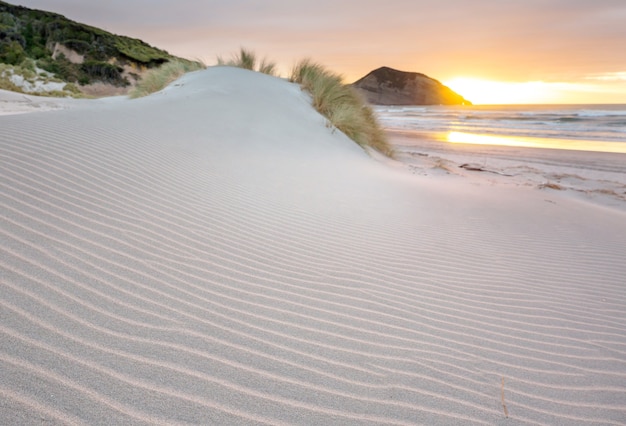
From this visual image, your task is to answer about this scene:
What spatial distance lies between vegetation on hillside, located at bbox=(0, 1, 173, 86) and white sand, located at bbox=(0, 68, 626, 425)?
66.0ft

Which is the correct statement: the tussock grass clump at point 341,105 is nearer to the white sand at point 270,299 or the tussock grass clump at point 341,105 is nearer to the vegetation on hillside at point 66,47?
the white sand at point 270,299

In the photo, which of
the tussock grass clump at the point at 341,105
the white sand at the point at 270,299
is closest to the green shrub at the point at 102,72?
the tussock grass clump at the point at 341,105

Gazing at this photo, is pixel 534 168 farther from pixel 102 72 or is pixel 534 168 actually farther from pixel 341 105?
pixel 102 72

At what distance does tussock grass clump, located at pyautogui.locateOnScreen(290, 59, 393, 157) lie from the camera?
10672 mm

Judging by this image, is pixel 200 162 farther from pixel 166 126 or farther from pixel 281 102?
pixel 281 102

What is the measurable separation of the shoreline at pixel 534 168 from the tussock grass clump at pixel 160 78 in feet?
25.7

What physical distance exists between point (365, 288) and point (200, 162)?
3.33m

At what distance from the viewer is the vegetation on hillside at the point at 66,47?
2184 centimetres

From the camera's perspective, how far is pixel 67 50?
2367 cm

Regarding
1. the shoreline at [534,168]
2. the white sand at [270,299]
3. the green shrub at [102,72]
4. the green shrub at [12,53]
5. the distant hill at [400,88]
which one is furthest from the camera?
the distant hill at [400,88]

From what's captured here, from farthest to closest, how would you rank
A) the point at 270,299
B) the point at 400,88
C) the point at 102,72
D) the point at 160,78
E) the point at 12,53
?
the point at 400,88 → the point at 102,72 → the point at 12,53 → the point at 160,78 → the point at 270,299

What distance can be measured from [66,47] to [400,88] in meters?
55.3

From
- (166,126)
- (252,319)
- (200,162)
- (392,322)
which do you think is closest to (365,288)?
(392,322)

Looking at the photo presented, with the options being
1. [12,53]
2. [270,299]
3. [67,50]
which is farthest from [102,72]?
[270,299]
